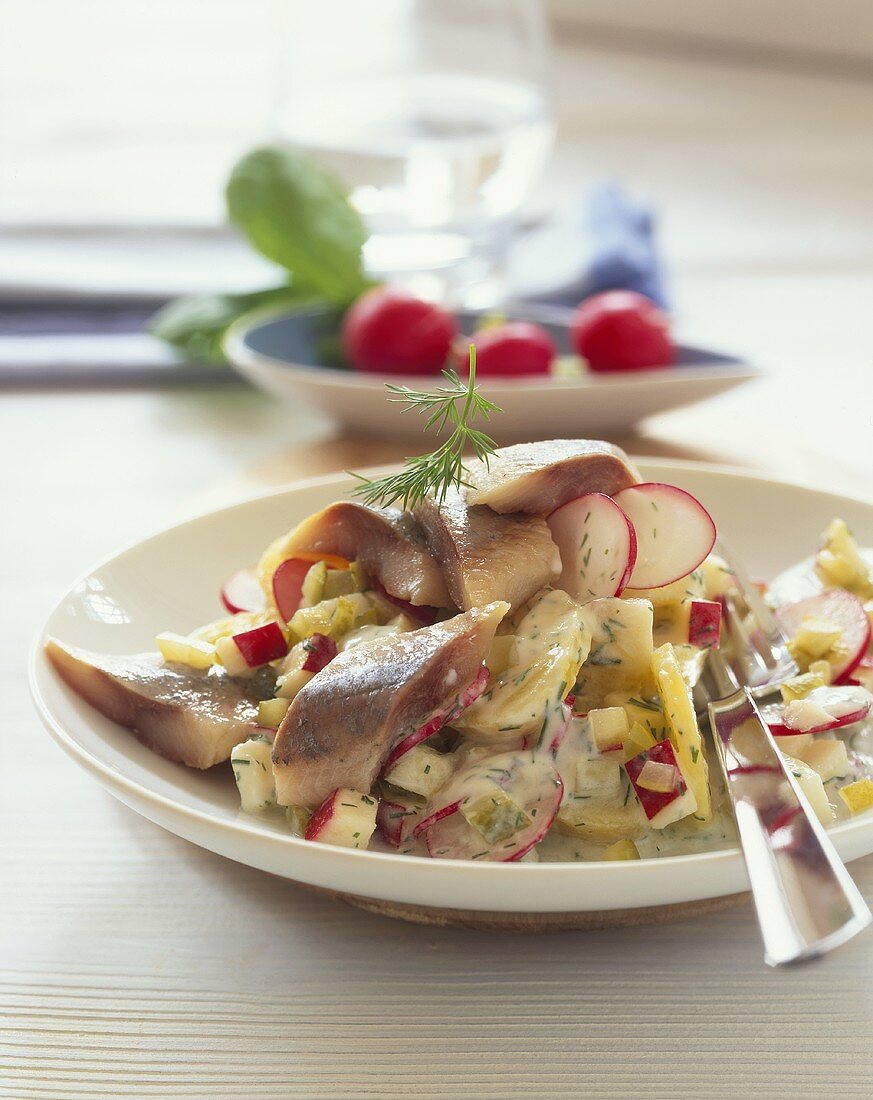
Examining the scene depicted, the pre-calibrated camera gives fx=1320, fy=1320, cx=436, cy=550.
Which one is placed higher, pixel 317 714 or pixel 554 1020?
pixel 317 714

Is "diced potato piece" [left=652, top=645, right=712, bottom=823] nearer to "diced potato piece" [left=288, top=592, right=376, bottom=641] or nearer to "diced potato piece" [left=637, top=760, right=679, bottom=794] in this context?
"diced potato piece" [left=637, top=760, right=679, bottom=794]

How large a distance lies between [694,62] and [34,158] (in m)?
3.93

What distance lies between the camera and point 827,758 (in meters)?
1.63

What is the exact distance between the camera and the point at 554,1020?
4.77 ft

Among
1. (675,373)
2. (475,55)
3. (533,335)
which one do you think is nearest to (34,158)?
(475,55)

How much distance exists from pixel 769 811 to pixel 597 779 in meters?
0.21

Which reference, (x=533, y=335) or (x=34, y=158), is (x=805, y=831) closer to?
(x=533, y=335)

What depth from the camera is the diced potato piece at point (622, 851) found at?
152 cm

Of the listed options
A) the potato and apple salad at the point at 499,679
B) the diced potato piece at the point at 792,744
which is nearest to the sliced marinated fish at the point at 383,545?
the potato and apple salad at the point at 499,679

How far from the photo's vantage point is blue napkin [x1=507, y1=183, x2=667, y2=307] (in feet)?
14.6

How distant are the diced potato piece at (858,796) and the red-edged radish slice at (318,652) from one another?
0.66 meters

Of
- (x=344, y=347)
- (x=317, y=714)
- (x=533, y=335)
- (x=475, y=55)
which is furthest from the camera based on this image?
(x=475, y=55)

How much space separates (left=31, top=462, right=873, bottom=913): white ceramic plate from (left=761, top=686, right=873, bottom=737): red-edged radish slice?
25 centimetres

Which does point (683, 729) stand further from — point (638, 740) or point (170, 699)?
point (170, 699)
